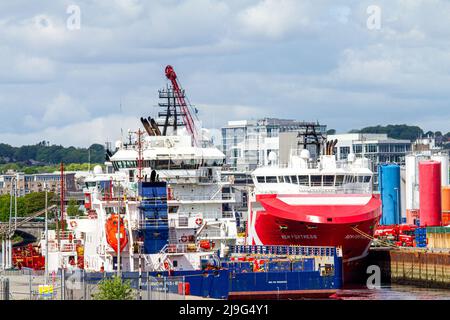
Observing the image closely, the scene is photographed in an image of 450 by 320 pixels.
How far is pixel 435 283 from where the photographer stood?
258ft

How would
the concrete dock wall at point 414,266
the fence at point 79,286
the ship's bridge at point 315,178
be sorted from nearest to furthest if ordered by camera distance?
the fence at point 79,286 → the ship's bridge at point 315,178 → the concrete dock wall at point 414,266

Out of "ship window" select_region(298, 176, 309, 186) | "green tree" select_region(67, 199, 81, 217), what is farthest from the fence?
"green tree" select_region(67, 199, 81, 217)

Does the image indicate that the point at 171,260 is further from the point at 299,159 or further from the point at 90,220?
the point at 299,159

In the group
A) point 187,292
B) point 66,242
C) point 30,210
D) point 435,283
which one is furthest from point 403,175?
point 187,292

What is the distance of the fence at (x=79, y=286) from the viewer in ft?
152

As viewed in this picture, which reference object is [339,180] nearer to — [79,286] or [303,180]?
[303,180]

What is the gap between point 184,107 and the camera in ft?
260

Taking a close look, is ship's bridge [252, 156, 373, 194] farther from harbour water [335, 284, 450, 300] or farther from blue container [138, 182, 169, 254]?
blue container [138, 182, 169, 254]

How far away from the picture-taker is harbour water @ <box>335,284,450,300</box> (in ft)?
219

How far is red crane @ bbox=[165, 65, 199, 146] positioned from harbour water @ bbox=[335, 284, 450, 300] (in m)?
14.0

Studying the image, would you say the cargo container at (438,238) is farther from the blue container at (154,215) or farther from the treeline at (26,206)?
the treeline at (26,206)

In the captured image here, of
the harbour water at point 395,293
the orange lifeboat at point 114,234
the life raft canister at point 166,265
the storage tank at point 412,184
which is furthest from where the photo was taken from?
the storage tank at point 412,184

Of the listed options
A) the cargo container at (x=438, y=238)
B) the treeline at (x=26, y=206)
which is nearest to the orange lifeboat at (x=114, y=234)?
the cargo container at (x=438, y=238)

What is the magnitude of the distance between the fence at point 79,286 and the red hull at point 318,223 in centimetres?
1836
